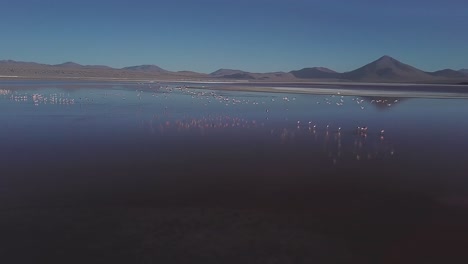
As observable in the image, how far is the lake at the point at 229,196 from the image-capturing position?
524 centimetres

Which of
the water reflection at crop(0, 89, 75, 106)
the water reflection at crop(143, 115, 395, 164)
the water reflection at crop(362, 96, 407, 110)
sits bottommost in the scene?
the water reflection at crop(143, 115, 395, 164)

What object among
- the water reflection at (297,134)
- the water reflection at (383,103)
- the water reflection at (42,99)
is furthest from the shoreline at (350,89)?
the water reflection at (297,134)

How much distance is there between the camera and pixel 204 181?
796cm

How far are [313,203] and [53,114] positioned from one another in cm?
1353

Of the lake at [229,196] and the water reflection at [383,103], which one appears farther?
the water reflection at [383,103]

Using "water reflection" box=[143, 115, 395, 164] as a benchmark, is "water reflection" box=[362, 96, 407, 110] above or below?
above

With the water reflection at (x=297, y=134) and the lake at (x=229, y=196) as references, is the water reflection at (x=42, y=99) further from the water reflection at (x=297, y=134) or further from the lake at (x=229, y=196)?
the lake at (x=229, y=196)

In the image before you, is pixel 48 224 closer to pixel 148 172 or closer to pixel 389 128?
pixel 148 172

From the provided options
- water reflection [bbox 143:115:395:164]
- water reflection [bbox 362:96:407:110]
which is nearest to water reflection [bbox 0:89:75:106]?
water reflection [bbox 143:115:395:164]

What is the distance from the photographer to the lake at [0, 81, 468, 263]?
524 centimetres

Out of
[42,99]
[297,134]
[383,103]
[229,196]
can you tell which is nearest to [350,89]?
[383,103]

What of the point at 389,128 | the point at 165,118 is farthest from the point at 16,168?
the point at 389,128

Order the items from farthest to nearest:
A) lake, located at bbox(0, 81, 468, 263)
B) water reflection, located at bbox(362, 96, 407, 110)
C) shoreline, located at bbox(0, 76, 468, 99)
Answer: shoreline, located at bbox(0, 76, 468, 99)
water reflection, located at bbox(362, 96, 407, 110)
lake, located at bbox(0, 81, 468, 263)

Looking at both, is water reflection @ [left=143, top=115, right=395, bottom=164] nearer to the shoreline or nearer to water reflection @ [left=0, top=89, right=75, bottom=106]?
water reflection @ [left=0, top=89, right=75, bottom=106]
